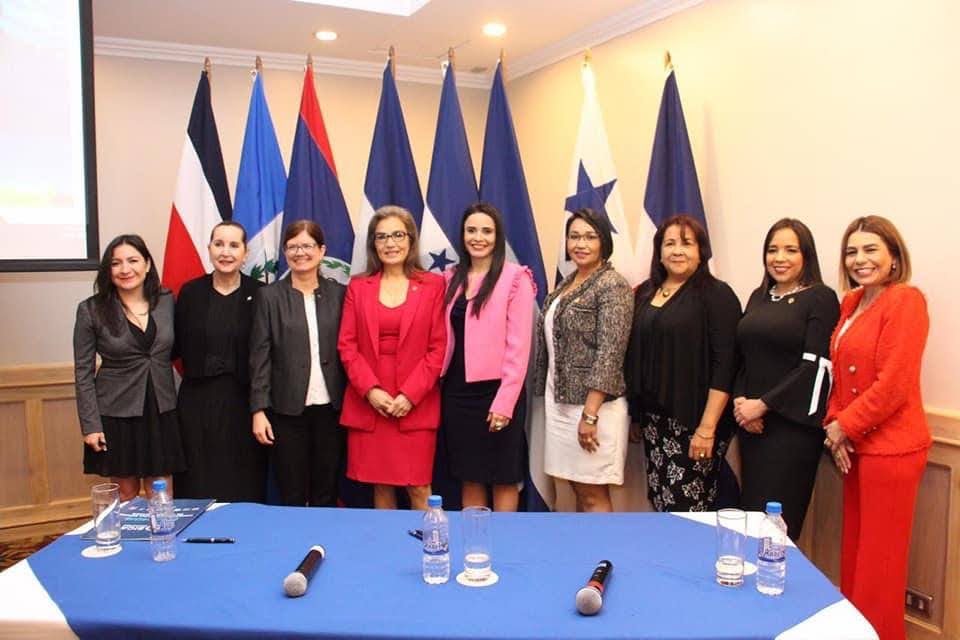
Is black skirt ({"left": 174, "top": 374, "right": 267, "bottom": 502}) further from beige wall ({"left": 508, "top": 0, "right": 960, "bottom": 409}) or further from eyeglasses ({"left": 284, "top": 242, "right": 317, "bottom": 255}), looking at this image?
beige wall ({"left": 508, "top": 0, "right": 960, "bottom": 409})

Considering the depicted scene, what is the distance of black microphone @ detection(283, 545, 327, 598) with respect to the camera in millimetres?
1486

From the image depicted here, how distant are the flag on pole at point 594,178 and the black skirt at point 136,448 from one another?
1.73 m

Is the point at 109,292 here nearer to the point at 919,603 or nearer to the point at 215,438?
the point at 215,438

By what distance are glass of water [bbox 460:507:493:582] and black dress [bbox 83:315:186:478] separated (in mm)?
1709

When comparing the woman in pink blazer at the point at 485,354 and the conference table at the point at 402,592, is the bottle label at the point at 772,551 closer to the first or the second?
the conference table at the point at 402,592

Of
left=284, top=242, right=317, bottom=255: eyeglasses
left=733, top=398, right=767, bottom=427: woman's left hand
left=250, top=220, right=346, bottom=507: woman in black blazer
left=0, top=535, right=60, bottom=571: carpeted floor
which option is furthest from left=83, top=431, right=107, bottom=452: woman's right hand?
left=733, top=398, right=767, bottom=427: woman's left hand

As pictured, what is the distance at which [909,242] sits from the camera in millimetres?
2523

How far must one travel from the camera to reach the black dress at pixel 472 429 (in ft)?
9.78

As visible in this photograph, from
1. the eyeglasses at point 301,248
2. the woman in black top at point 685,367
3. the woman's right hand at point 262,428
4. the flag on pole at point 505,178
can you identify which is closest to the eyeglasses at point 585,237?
the woman in black top at point 685,367

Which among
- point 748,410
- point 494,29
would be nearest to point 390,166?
point 494,29

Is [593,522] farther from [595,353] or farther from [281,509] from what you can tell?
[595,353]

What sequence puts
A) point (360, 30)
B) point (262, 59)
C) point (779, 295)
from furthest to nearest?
point (262, 59)
point (360, 30)
point (779, 295)

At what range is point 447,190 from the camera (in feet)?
11.3

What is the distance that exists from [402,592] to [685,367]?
5.00ft
